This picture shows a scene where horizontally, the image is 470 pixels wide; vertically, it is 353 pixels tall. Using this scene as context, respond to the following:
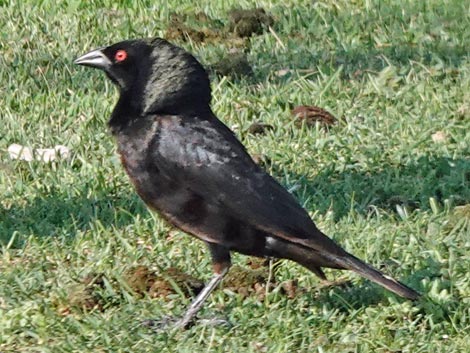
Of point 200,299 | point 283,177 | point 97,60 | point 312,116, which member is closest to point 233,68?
point 312,116

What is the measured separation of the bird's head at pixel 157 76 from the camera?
17.9 feet

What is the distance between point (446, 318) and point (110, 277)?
1.38 metres

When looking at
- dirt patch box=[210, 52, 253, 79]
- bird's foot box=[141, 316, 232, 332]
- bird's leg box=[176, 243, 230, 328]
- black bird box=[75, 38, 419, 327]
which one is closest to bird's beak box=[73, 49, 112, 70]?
black bird box=[75, 38, 419, 327]

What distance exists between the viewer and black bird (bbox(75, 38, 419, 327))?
518cm

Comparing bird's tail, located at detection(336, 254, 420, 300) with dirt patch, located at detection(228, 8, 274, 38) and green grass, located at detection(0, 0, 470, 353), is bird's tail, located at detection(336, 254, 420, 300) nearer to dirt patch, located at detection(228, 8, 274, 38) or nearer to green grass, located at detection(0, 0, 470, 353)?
green grass, located at detection(0, 0, 470, 353)

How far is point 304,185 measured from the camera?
6598 mm

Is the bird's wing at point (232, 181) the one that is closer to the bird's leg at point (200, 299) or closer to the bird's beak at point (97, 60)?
the bird's leg at point (200, 299)

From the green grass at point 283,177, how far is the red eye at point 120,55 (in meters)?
0.80

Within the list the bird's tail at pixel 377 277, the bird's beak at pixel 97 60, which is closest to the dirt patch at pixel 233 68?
the bird's beak at pixel 97 60

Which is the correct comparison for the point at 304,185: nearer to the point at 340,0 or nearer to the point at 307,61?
the point at 307,61

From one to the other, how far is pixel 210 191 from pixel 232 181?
0.32ft

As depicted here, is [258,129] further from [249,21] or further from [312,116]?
[249,21]

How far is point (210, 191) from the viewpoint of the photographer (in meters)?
5.25

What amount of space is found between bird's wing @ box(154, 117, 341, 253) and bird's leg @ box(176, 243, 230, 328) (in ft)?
0.58
